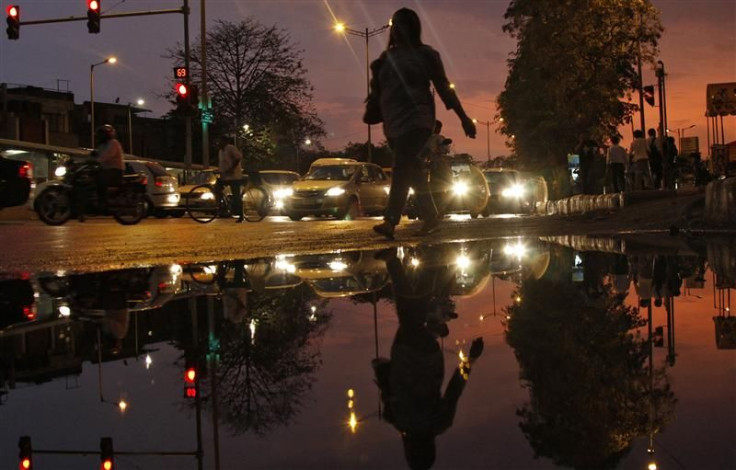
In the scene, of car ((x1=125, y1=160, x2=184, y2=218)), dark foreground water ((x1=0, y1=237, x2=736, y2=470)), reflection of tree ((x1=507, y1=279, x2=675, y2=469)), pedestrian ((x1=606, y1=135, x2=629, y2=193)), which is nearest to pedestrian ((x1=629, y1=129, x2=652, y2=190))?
pedestrian ((x1=606, y1=135, x2=629, y2=193))

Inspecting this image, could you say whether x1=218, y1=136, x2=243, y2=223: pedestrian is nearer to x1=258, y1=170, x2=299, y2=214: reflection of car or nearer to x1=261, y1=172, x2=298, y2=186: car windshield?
x1=258, y1=170, x2=299, y2=214: reflection of car

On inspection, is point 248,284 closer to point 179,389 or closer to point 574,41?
point 179,389

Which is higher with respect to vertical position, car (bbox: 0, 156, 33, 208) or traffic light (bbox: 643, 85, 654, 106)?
traffic light (bbox: 643, 85, 654, 106)

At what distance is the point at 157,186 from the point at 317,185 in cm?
498

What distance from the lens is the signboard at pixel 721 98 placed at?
17047mm

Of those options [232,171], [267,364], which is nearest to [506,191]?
[232,171]

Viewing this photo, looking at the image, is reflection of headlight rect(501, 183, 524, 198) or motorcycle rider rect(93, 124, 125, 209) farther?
reflection of headlight rect(501, 183, 524, 198)

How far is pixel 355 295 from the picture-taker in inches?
185

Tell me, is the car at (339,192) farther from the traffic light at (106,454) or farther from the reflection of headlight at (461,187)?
the traffic light at (106,454)

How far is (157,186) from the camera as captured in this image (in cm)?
2338

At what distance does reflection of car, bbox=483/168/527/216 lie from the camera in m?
26.9

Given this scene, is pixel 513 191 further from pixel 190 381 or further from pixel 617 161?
pixel 190 381

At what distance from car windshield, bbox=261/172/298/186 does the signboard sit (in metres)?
16.7

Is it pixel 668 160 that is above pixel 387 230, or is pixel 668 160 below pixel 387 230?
above
